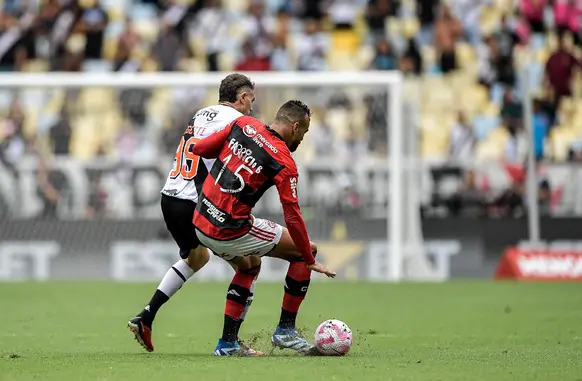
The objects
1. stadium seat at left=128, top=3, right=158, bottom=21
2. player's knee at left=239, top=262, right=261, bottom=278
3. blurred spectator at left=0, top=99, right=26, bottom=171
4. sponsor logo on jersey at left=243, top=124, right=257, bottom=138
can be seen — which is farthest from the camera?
stadium seat at left=128, top=3, right=158, bottom=21

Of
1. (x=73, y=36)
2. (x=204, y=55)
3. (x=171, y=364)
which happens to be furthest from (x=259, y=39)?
(x=171, y=364)

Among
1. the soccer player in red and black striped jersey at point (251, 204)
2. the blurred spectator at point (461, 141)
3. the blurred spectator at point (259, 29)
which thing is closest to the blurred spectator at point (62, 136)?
the blurred spectator at point (259, 29)

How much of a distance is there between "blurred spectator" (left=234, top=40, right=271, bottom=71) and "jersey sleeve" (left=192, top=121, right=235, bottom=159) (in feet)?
46.2

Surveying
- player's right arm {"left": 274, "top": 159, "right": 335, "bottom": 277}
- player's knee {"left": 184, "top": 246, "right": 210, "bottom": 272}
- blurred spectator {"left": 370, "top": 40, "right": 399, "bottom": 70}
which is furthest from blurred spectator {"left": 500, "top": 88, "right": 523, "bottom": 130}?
player's right arm {"left": 274, "top": 159, "right": 335, "bottom": 277}

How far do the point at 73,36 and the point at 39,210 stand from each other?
618 cm

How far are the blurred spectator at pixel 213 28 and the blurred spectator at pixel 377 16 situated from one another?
2.93 metres

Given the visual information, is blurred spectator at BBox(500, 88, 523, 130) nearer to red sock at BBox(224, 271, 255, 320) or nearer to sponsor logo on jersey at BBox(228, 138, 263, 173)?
red sock at BBox(224, 271, 255, 320)

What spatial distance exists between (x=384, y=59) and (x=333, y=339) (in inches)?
597

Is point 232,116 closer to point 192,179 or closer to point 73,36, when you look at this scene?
point 192,179

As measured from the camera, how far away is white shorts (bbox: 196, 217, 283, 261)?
8.84m

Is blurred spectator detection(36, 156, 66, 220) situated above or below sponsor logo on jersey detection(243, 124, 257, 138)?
below

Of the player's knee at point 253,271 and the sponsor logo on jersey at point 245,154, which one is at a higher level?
the sponsor logo on jersey at point 245,154

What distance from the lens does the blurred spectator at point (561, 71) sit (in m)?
23.0

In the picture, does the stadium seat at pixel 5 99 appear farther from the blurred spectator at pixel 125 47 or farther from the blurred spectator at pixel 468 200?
the blurred spectator at pixel 468 200
